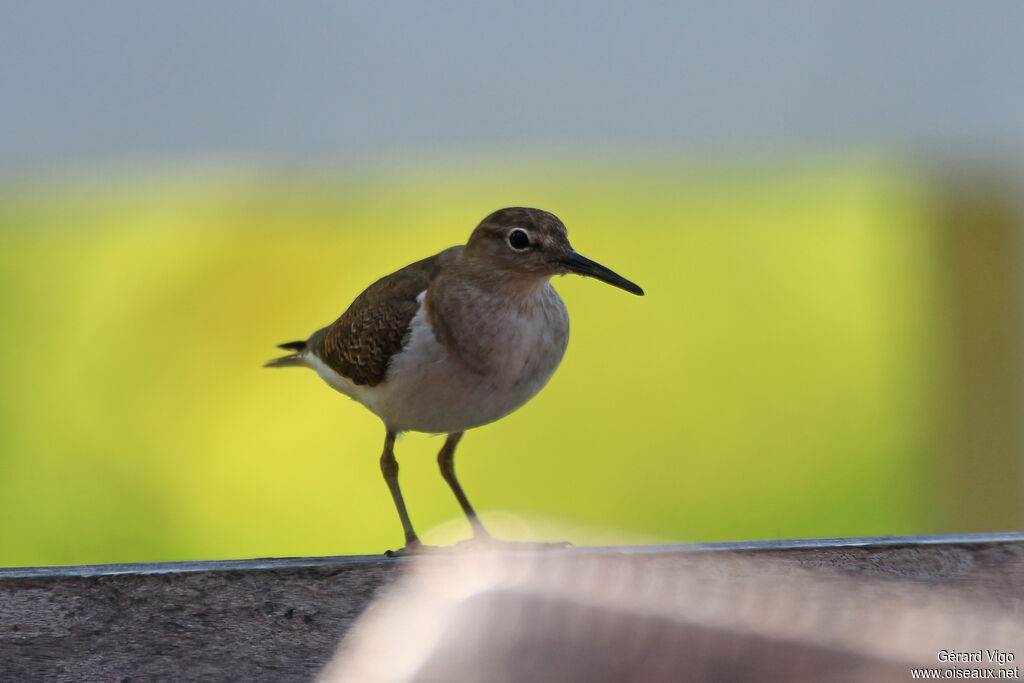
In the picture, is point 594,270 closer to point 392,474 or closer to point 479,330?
point 479,330

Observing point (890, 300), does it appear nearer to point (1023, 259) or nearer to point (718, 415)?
point (1023, 259)

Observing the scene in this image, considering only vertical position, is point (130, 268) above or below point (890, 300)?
above

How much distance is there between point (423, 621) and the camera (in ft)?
7.50

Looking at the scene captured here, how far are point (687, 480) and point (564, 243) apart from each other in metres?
2.70

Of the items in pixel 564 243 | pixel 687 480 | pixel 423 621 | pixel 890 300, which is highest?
pixel 564 243

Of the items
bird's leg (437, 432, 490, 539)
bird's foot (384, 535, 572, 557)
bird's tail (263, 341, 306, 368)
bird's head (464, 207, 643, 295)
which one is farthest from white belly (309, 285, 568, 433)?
bird's tail (263, 341, 306, 368)

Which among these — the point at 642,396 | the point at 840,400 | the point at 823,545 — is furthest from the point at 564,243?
the point at 840,400

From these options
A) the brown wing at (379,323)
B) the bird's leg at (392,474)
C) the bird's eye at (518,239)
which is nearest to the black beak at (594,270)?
the bird's eye at (518,239)

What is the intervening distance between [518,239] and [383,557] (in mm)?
1025

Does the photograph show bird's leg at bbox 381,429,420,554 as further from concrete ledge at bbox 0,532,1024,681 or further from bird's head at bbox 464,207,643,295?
concrete ledge at bbox 0,532,1024,681

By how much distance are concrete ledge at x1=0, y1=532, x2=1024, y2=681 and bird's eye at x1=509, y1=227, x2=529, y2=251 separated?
995mm

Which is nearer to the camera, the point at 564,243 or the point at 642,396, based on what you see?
the point at 564,243

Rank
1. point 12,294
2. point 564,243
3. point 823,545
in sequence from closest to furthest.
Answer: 1. point 823,545
2. point 564,243
3. point 12,294

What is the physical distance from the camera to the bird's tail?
163 inches
